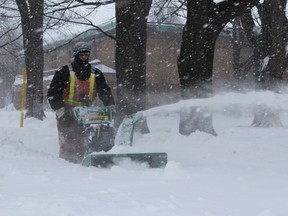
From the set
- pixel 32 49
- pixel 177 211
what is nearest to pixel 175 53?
pixel 32 49

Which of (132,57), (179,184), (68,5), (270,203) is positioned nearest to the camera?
(270,203)

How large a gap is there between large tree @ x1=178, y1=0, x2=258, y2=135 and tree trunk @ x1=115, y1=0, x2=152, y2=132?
1.13 m

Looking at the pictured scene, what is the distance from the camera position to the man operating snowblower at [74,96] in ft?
20.8

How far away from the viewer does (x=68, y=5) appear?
1291 centimetres

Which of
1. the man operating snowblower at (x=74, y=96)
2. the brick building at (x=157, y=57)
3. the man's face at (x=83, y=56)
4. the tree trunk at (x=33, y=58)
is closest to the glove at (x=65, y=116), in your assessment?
the man operating snowblower at (x=74, y=96)

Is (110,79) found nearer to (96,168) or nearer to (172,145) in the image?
(172,145)

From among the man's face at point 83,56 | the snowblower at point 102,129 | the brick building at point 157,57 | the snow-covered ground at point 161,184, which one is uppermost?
the brick building at point 157,57

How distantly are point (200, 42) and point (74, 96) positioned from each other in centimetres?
305

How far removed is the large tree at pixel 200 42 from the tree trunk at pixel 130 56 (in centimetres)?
113

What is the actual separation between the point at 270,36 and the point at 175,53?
603 inches

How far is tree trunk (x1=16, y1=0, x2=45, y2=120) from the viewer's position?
16.5 meters

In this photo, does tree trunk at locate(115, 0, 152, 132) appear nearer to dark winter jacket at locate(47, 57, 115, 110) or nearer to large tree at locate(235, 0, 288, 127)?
dark winter jacket at locate(47, 57, 115, 110)

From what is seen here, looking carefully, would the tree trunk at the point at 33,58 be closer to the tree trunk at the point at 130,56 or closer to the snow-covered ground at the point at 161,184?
the tree trunk at the point at 130,56

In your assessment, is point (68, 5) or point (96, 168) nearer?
point (96, 168)
